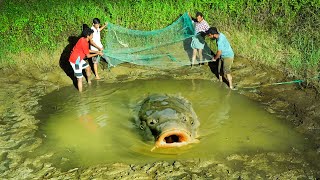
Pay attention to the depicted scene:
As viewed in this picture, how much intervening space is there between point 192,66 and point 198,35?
3.57 feet

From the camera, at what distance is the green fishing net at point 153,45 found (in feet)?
38.9

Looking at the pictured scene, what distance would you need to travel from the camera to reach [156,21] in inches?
513

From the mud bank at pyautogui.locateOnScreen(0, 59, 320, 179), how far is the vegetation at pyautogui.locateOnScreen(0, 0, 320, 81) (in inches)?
27.5

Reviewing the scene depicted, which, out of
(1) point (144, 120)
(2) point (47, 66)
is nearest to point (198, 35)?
(1) point (144, 120)

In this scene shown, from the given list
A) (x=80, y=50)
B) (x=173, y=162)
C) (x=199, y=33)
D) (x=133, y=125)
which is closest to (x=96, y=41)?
(x=80, y=50)

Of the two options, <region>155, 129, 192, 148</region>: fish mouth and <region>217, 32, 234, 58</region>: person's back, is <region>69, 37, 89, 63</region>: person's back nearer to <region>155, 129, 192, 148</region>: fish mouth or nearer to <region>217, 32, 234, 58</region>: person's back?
<region>217, 32, 234, 58</region>: person's back

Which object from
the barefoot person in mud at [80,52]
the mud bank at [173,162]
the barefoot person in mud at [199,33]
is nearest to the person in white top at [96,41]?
the barefoot person in mud at [80,52]

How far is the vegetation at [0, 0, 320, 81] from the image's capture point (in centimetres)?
1208

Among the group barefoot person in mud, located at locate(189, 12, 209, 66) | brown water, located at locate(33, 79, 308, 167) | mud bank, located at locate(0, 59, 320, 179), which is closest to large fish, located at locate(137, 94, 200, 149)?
brown water, located at locate(33, 79, 308, 167)

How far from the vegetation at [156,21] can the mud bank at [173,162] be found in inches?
27.5

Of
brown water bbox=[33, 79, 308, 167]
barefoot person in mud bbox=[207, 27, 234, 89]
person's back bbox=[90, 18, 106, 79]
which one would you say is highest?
person's back bbox=[90, 18, 106, 79]

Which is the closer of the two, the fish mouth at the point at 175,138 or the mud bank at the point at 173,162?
the mud bank at the point at 173,162

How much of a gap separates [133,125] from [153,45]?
3423 millimetres

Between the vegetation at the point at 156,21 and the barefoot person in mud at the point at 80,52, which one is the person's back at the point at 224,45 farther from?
the barefoot person in mud at the point at 80,52
